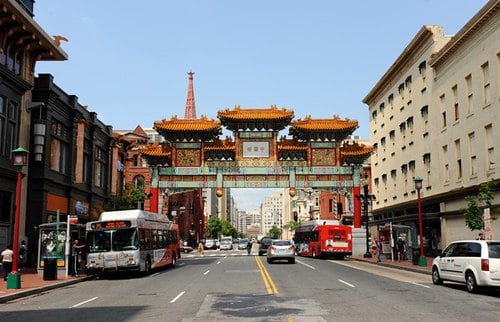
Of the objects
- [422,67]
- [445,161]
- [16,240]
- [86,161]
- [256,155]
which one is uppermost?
[422,67]

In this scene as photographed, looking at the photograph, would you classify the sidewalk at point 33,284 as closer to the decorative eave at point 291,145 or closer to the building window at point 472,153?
the building window at point 472,153

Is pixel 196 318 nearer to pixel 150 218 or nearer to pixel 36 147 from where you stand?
pixel 150 218

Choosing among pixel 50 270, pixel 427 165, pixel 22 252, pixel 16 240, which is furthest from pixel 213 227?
pixel 16 240

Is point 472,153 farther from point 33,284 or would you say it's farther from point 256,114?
point 33,284

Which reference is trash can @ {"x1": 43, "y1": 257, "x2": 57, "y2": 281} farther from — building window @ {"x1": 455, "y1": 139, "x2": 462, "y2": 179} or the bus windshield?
building window @ {"x1": 455, "y1": 139, "x2": 462, "y2": 179}

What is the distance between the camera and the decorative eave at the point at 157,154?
47.9 m

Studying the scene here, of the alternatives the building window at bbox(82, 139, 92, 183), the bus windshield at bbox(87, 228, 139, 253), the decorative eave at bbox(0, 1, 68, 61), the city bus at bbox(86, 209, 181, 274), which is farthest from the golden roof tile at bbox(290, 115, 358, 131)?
the bus windshield at bbox(87, 228, 139, 253)

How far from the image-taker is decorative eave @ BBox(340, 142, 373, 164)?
157 ft

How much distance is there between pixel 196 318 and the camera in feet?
39.5

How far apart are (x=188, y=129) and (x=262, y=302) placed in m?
34.5

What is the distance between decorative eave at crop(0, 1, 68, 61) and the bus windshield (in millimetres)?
11865

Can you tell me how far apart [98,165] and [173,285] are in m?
24.8

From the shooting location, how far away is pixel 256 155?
48375 mm

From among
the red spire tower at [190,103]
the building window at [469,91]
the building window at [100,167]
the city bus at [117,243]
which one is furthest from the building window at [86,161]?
the red spire tower at [190,103]
